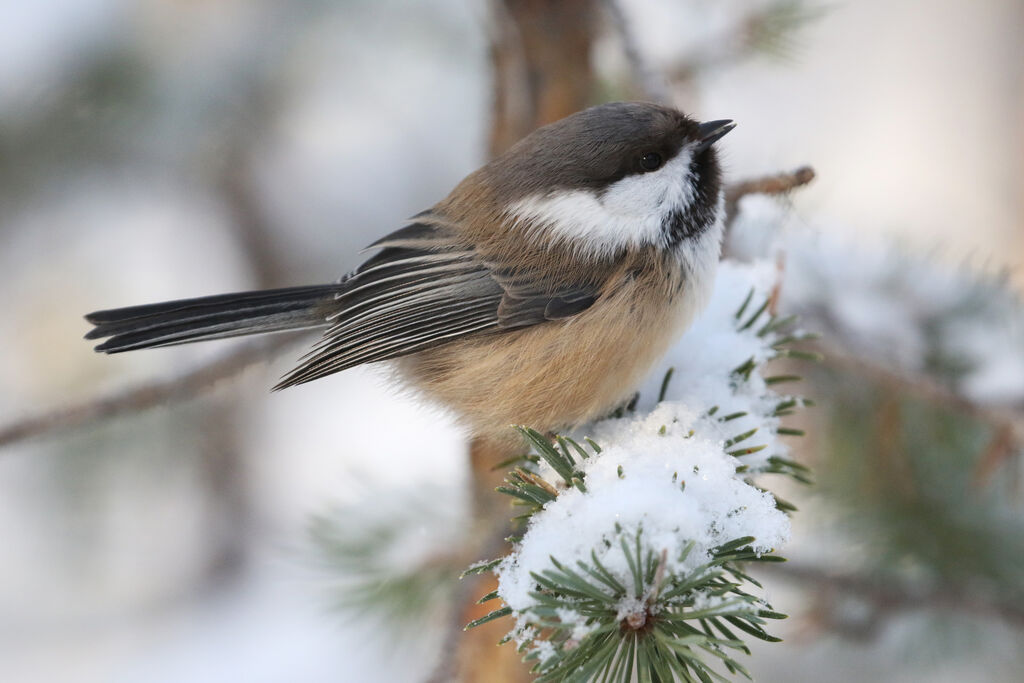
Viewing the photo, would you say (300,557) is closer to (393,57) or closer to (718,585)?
(718,585)

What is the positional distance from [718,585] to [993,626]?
45.5 inches

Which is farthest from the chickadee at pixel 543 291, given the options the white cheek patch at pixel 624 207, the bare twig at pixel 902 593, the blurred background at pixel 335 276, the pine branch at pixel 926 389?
the bare twig at pixel 902 593

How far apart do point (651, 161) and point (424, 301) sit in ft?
1.43

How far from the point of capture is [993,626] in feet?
5.12

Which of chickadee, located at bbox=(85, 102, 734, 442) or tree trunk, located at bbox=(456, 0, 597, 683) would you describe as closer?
chickadee, located at bbox=(85, 102, 734, 442)

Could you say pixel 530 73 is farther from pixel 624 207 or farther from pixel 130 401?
pixel 130 401

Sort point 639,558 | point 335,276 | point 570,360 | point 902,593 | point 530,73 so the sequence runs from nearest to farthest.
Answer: point 639,558, point 570,360, point 902,593, point 530,73, point 335,276

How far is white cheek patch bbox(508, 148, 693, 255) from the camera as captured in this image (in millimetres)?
1305

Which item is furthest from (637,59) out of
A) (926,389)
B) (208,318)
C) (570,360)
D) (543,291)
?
(208,318)

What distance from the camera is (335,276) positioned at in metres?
2.67

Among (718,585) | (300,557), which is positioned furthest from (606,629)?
(300,557)

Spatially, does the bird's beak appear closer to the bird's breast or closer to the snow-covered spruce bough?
the bird's breast

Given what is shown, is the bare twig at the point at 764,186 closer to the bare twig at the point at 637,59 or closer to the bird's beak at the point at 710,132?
the bird's beak at the point at 710,132

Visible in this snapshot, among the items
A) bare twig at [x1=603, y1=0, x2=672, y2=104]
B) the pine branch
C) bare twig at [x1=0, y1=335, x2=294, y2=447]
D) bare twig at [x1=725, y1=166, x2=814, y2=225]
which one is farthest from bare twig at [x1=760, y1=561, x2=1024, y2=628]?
bare twig at [x1=0, y1=335, x2=294, y2=447]
